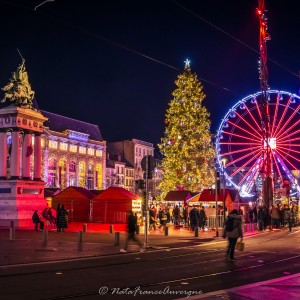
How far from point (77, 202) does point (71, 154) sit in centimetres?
6216

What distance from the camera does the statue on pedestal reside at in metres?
42.7

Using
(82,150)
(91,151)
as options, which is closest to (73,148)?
(82,150)

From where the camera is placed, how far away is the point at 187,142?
62.1 m

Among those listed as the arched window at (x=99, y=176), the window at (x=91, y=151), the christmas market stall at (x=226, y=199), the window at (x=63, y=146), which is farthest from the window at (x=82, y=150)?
the christmas market stall at (x=226, y=199)

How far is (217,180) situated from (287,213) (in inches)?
518

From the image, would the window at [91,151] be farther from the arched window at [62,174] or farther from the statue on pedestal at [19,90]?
the statue on pedestal at [19,90]

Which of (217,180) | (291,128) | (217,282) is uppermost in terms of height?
(291,128)

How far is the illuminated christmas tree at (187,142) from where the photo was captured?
61.6m

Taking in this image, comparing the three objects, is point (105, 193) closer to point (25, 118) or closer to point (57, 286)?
point (25, 118)

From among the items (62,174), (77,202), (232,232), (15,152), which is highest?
(62,174)

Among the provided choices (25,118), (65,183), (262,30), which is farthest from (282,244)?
(65,183)

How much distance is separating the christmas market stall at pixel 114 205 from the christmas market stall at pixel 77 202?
1.13 m

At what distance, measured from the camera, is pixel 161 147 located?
62.6m

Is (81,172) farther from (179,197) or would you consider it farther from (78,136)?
(179,197)
